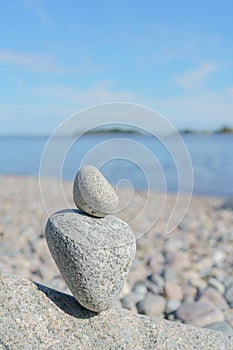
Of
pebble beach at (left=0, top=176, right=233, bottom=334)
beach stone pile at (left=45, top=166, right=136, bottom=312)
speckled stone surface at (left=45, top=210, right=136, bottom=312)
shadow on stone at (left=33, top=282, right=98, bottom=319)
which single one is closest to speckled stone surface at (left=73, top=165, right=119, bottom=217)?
beach stone pile at (left=45, top=166, right=136, bottom=312)

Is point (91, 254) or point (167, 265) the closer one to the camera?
point (91, 254)

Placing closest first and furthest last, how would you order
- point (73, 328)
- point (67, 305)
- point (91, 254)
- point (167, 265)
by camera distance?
point (91, 254) → point (73, 328) → point (67, 305) → point (167, 265)

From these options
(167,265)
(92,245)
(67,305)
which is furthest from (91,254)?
(167,265)

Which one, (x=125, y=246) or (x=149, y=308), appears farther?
(x=149, y=308)

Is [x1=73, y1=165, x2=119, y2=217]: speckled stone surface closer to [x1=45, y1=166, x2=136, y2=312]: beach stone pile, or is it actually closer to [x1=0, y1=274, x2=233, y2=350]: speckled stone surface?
[x1=45, y1=166, x2=136, y2=312]: beach stone pile

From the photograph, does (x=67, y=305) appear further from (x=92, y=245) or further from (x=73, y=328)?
(x=92, y=245)

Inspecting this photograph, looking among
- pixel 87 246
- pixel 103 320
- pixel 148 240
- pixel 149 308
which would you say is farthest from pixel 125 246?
pixel 148 240

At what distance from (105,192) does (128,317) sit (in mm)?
891

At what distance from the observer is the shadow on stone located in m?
3.10

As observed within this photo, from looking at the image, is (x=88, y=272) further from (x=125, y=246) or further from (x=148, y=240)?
(x=148, y=240)

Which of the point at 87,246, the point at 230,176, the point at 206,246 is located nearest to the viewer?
the point at 87,246

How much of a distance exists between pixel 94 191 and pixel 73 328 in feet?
2.93

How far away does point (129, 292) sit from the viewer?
194 inches

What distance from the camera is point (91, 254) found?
2869 millimetres
